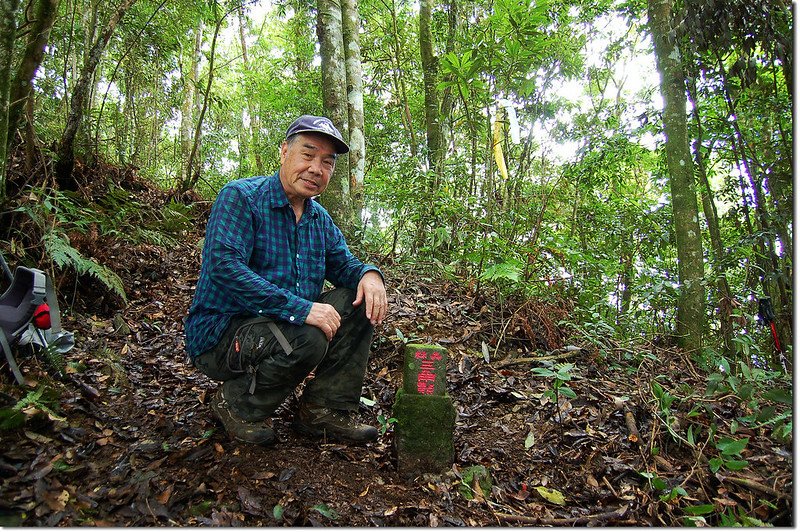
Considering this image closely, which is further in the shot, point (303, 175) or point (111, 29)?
point (111, 29)

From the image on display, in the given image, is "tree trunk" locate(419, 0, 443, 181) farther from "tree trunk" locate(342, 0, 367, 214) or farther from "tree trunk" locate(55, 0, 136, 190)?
"tree trunk" locate(55, 0, 136, 190)

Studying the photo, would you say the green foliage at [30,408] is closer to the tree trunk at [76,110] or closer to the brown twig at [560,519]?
the brown twig at [560,519]

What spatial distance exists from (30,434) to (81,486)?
0.52m

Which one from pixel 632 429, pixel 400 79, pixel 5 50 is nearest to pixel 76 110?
pixel 5 50

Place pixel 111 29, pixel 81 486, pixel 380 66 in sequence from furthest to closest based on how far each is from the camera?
pixel 380 66 → pixel 111 29 → pixel 81 486

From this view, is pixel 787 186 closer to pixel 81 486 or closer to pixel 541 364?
pixel 541 364

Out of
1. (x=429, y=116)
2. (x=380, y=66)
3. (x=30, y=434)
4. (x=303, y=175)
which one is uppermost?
(x=380, y=66)

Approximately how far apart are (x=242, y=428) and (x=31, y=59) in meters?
3.99

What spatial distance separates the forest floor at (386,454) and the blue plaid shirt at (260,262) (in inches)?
27.7

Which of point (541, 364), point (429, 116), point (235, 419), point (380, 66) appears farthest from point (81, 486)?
point (380, 66)

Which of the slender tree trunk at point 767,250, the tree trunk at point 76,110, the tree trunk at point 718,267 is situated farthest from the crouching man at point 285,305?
the slender tree trunk at point 767,250

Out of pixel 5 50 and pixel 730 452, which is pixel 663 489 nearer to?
pixel 730 452

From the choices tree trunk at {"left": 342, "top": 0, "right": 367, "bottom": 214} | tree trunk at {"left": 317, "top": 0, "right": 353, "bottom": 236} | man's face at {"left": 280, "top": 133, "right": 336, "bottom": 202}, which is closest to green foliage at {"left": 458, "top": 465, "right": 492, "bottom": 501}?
man's face at {"left": 280, "top": 133, "right": 336, "bottom": 202}

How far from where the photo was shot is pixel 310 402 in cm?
288
